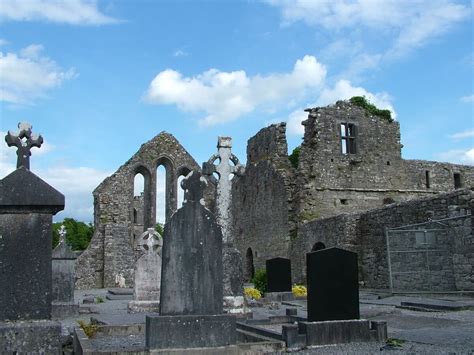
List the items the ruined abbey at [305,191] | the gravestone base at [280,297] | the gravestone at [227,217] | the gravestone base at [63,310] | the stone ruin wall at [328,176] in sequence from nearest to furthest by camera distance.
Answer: the gravestone at [227,217] → the gravestone base at [63,310] → the gravestone base at [280,297] → the ruined abbey at [305,191] → the stone ruin wall at [328,176]

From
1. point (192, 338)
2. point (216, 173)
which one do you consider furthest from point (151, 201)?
point (192, 338)

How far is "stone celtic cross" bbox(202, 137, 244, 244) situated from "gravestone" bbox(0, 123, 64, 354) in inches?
212

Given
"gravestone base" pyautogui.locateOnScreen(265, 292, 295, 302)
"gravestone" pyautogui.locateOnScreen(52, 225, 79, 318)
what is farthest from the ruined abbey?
"gravestone" pyautogui.locateOnScreen(52, 225, 79, 318)

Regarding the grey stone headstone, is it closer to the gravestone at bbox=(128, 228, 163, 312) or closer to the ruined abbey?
the gravestone at bbox=(128, 228, 163, 312)

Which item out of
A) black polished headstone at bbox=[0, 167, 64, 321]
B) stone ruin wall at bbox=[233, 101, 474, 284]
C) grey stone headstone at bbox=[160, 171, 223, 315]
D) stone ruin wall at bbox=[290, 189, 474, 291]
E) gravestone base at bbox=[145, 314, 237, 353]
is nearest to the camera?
black polished headstone at bbox=[0, 167, 64, 321]

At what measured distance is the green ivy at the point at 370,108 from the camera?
97.7 feet

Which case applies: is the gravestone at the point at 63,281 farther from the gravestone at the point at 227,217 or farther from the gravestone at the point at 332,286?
the gravestone at the point at 332,286

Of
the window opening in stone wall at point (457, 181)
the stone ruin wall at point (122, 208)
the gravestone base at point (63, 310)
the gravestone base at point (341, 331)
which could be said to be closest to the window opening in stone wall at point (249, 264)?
the stone ruin wall at point (122, 208)

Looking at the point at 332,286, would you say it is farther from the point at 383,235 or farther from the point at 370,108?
the point at 370,108

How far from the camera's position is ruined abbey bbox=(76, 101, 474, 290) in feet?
70.8

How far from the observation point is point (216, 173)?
1123 cm

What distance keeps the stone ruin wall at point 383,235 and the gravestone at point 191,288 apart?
992cm

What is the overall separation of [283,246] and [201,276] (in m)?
21.1

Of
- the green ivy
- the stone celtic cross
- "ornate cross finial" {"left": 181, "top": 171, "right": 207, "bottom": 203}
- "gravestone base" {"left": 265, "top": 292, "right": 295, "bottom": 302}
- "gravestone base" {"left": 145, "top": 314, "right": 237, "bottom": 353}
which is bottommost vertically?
"gravestone base" {"left": 265, "top": 292, "right": 295, "bottom": 302}
